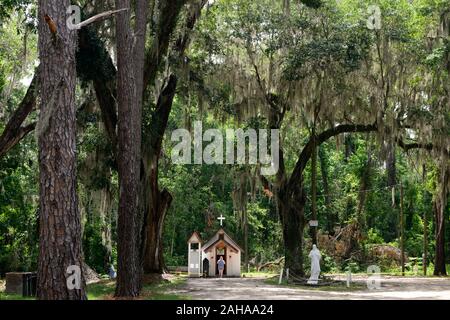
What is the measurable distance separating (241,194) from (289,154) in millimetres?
4734

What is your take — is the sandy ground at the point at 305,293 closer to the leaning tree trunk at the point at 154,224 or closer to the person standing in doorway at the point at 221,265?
the leaning tree trunk at the point at 154,224

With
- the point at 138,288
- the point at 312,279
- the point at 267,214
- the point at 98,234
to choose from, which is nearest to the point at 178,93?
the point at 312,279

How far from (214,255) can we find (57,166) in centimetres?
2121

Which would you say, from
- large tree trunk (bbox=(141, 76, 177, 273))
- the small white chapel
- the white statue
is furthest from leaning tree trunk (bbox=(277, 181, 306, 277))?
the small white chapel

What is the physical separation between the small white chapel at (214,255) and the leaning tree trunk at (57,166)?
65.6 feet

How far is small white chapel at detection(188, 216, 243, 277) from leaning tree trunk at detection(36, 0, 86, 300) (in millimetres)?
19988

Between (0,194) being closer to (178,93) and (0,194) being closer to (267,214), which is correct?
(178,93)

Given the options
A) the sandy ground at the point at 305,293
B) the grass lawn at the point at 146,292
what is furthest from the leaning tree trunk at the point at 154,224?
the sandy ground at the point at 305,293

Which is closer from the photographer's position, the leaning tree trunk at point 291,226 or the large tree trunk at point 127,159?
the large tree trunk at point 127,159

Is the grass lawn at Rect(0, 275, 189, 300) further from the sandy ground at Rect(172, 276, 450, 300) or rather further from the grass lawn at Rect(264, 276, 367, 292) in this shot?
the grass lawn at Rect(264, 276, 367, 292)

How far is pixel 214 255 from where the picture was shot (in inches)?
1184

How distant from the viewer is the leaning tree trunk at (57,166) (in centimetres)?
931

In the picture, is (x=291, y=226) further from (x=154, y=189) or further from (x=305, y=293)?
(x=305, y=293)

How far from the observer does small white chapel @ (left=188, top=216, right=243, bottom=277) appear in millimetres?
29578
